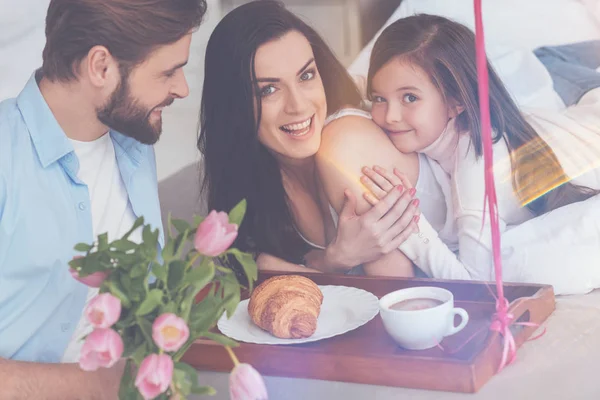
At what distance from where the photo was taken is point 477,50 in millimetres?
1129

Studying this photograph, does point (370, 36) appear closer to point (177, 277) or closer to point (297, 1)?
point (297, 1)

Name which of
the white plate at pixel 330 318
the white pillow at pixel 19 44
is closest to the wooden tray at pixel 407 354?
the white plate at pixel 330 318

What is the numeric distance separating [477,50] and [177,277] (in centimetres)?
54

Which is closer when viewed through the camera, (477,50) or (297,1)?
(477,50)

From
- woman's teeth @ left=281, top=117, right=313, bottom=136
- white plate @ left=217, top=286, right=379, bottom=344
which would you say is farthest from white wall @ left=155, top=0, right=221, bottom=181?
white plate @ left=217, top=286, right=379, bottom=344

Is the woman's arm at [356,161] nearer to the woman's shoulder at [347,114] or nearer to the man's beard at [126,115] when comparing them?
the woman's shoulder at [347,114]

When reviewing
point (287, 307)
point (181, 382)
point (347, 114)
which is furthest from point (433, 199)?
point (181, 382)

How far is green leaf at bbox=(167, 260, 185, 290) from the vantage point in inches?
35.0

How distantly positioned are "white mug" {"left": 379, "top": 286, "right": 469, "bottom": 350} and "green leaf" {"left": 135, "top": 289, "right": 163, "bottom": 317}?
1.04ft

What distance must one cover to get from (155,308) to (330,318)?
1.12 ft

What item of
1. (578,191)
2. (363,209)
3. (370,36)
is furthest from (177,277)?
(578,191)

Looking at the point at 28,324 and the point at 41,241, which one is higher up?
the point at 41,241

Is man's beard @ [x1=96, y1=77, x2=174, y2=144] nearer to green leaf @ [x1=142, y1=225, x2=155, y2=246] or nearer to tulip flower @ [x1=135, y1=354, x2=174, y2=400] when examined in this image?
green leaf @ [x1=142, y1=225, x2=155, y2=246]

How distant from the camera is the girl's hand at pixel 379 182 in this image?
1.22 metres
